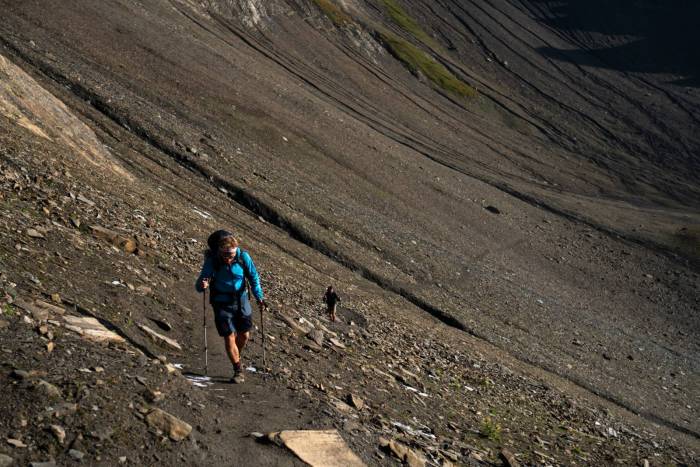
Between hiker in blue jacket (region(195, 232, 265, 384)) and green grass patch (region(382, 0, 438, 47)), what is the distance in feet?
302

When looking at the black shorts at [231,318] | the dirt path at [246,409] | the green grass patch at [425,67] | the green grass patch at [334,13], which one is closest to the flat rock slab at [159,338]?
the dirt path at [246,409]

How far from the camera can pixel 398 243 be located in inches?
1337

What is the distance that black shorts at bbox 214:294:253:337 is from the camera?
10297mm

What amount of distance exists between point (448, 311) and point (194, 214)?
453 inches

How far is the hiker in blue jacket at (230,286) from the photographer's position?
1014 cm

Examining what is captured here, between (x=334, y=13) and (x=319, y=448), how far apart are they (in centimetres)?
8424

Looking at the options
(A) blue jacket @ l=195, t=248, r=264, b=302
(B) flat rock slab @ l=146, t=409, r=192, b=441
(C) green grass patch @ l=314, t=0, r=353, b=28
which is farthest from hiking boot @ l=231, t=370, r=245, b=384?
(C) green grass patch @ l=314, t=0, r=353, b=28

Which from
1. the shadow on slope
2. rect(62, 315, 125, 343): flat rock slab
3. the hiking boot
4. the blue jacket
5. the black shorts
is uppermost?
the shadow on slope

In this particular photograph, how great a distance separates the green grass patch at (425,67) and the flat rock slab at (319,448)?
79.5 m

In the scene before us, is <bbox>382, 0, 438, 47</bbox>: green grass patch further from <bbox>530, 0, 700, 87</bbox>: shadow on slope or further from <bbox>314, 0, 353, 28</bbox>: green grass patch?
<bbox>530, 0, 700, 87</bbox>: shadow on slope

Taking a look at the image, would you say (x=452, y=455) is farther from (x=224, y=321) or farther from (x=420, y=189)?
(x=420, y=189)

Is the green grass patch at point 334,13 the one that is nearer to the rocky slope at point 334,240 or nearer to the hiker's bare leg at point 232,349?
the rocky slope at point 334,240

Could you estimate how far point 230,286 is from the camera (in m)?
10.3

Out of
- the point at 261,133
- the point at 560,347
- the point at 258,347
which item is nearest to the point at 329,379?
the point at 258,347
